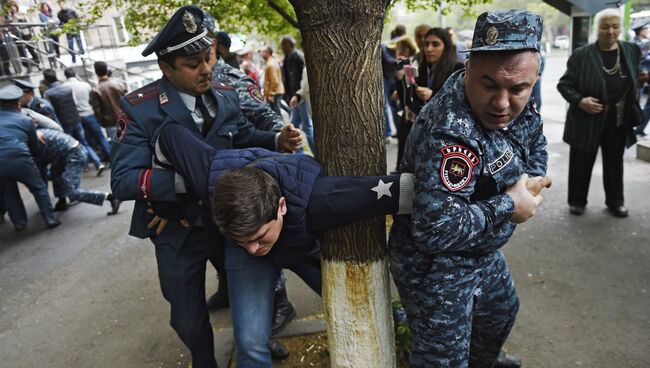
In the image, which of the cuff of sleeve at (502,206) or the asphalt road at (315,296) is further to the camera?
the asphalt road at (315,296)

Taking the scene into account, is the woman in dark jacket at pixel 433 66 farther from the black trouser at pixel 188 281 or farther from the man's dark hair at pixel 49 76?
the man's dark hair at pixel 49 76

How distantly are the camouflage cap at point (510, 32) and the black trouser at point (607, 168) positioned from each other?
3.40 m

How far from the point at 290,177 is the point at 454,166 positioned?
0.64 m

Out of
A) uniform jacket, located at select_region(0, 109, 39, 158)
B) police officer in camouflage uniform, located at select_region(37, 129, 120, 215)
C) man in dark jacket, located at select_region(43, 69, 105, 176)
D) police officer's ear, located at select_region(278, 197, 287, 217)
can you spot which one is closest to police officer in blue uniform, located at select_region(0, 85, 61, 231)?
uniform jacket, located at select_region(0, 109, 39, 158)

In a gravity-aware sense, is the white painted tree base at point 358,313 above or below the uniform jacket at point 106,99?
below

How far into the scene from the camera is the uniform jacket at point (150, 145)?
7.10 ft

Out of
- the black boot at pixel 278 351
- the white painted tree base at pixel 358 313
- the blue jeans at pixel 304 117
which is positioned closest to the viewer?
the white painted tree base at pixel 358 313

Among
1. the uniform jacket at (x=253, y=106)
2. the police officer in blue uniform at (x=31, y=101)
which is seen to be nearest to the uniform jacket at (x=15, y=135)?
the police officer in blue uniform at (x=31, y=101)

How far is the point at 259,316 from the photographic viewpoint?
2.17 m

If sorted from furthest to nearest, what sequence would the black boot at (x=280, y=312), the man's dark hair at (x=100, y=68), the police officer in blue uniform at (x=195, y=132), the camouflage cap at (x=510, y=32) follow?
the man's dark hair at (x=100, y=68), the black boot at (x=280, y=312), the police officer in blue uniform at (x=195, y=132), the camouflage cap at (x=510, y=32)

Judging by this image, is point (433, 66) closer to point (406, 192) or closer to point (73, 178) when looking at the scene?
point (406, 192)

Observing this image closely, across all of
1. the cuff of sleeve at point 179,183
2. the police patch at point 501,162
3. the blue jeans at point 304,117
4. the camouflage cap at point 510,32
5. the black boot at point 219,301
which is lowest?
the black boot at point 219,301

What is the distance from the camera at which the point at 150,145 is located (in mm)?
2268

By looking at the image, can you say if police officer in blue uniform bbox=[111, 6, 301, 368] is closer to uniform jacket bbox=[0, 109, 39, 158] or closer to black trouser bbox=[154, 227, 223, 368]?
black trouser bbox=[154, 227, 223, 368]
